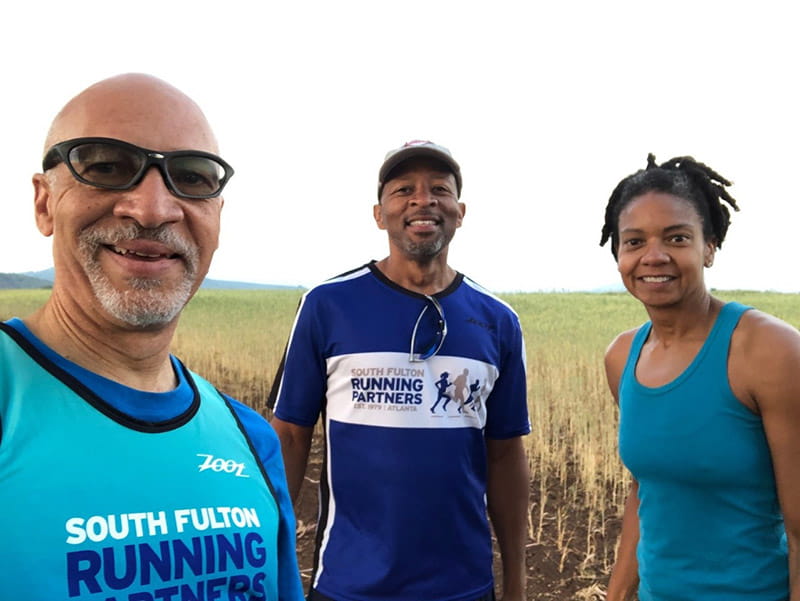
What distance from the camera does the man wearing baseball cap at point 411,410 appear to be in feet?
7.82

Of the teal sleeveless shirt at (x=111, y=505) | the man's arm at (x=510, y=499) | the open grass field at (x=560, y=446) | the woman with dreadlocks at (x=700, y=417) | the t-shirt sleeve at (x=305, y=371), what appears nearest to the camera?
the teal sleeveless shirt at (x=111, y=505)

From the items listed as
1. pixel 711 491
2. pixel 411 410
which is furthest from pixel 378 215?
pixel 711 491

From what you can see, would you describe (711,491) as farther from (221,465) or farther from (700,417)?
(221,465)

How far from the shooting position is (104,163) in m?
1.39

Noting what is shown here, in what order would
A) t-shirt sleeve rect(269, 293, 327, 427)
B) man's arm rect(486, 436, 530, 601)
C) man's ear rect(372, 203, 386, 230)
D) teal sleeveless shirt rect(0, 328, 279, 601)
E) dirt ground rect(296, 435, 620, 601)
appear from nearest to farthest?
teal sleeveless shirt rect(0, 328, 279, 601) < t-shirt sleeve rect(269, 293, 327, 427) < man's arm rect(486, 436, 530, 601) < man's ear rect(372, 203, 386, 230) < dirt ground rect(296, 435, 620, 601)

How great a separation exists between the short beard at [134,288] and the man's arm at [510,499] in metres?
1.65

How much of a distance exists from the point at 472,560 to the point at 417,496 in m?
0.33

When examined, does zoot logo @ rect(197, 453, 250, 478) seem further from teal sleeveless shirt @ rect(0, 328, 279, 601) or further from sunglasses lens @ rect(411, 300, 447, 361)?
sunglasses lens @ rect(411, 300, 447, 361)

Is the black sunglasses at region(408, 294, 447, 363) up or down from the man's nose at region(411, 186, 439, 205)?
down

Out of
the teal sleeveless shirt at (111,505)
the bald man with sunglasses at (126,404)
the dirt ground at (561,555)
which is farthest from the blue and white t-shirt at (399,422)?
the dirt ground at (561,555)

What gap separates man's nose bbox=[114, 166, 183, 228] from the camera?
1377 millimetres

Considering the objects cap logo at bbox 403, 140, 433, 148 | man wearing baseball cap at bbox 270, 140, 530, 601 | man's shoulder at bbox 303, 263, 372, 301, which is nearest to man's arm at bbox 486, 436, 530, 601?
man wearing baseball cap at bbox 270, 140, 530, 601

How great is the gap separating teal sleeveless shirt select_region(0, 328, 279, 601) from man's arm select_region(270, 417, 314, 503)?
1.23 metres

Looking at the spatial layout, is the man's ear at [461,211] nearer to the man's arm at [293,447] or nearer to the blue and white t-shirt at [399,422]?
the blue and white t-shirt at [399,422]
